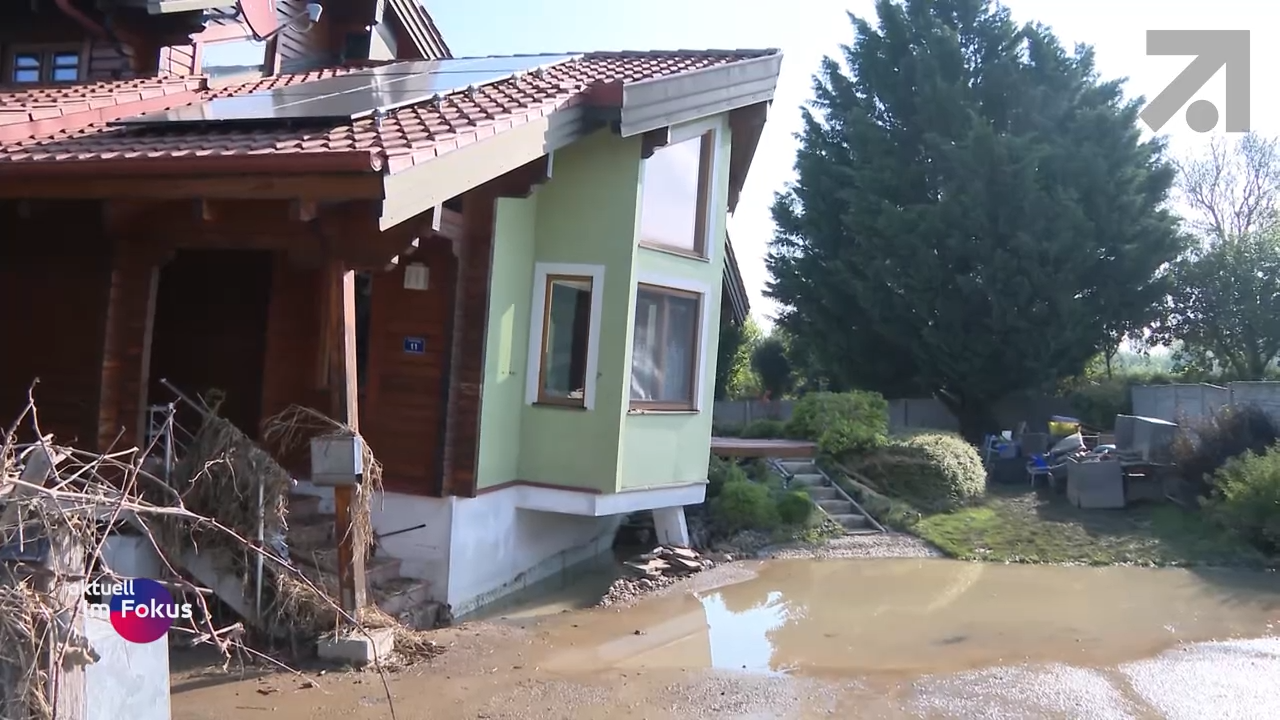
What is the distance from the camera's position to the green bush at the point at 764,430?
61.1 ft

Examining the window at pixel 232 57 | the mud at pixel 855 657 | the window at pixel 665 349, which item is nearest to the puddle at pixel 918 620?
the mud at pixel 855 657

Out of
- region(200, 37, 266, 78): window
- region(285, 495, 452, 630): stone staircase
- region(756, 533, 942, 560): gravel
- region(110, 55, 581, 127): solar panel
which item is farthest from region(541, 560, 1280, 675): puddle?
region(200, 37, 266, 78): window

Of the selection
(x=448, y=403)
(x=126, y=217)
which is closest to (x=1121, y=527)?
(x=448, y=403)

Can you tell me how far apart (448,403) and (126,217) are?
118 inches

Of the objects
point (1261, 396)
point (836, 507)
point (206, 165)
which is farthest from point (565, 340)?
point (1261, 396)

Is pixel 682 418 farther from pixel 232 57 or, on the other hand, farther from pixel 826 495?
pixel 232 57

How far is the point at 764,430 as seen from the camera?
18.9m

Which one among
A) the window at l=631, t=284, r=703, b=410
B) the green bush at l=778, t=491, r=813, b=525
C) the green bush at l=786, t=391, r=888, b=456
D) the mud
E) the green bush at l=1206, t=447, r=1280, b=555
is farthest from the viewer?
the green bush at l=786, t=391, r=888, b=456

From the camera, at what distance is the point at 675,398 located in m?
11.0

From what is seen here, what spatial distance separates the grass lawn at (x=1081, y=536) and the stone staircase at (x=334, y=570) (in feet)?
23.7

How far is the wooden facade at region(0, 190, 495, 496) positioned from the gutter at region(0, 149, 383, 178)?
23.7 inches

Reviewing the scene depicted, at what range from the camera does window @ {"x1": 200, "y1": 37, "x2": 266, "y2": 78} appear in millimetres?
12445

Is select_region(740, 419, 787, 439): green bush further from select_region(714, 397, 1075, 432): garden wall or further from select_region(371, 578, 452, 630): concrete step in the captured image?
select_region(371, 578, 452, 630): concrete step

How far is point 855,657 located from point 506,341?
164 inches
